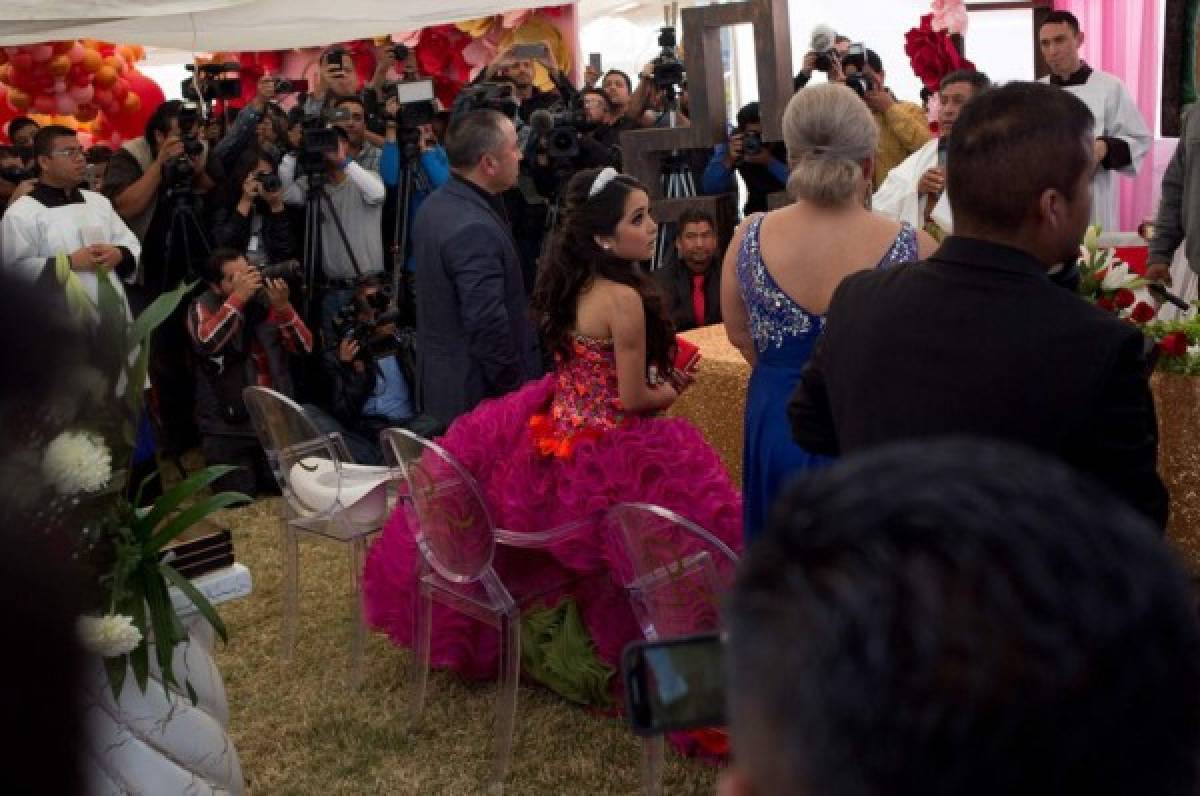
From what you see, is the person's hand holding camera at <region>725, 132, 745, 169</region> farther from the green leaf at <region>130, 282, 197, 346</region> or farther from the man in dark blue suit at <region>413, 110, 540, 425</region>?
the green leaf at <region>130, 282, 197, 346</region>

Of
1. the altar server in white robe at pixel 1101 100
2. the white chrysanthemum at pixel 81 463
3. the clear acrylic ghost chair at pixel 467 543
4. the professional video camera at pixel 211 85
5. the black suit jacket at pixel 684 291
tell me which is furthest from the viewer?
the professional video camera at pixel 211 85

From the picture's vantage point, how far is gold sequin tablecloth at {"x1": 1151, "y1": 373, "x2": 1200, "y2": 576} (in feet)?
10.5

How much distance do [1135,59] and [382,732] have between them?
5262 mm

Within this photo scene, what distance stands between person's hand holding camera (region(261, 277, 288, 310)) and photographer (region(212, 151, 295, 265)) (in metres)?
0.40

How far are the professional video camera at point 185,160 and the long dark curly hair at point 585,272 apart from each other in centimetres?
302

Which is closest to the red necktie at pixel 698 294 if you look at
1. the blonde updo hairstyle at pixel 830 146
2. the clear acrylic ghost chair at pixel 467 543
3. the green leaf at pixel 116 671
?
the clear acrylic ghost chair at pixel 467 543

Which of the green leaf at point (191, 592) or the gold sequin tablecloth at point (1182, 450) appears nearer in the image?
the green leaf at point (191, 592)

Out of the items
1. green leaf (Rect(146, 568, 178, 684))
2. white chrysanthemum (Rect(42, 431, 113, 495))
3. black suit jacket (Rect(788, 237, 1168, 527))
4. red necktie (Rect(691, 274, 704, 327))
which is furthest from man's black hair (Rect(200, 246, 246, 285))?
black suit jacket (Rect(788, 237, 1168, 527))

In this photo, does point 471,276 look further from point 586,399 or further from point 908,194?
point 908,194

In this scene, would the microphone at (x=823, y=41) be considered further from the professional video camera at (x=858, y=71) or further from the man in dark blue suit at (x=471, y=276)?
the man in dark blue suit at (x=471, y=276)

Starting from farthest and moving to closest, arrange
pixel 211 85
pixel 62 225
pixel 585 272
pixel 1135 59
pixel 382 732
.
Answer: pixel 1135 59, pixel 211 85, pixel 62 225, pixel 382 732, pixel 585 272

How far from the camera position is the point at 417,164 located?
5.91 m

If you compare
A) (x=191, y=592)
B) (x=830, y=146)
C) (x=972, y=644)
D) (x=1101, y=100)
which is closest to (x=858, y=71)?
(x=1101, y=100)

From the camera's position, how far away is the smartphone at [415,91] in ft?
18.6
